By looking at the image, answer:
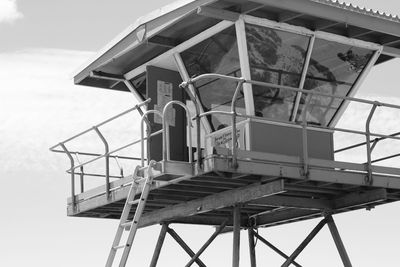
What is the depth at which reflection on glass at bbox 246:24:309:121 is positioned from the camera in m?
15.6

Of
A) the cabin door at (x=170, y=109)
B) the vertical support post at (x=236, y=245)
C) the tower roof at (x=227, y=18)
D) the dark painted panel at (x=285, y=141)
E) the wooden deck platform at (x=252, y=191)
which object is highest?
the tower roof at (x=227, y=18)

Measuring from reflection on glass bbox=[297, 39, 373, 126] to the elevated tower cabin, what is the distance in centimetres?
2

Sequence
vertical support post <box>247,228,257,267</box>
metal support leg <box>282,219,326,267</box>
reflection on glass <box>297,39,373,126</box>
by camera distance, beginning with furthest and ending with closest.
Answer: vertical support post <box>247,228,257,267</box>
metal support leg <box>282,219,326,267</box>
reflection on glass <box>297,39,373,126</box>

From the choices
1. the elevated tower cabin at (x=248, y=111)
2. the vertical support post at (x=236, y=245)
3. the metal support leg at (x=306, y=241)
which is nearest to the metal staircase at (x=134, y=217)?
the elevated tower cabin at (x=248, y=111)

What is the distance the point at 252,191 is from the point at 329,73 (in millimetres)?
3120

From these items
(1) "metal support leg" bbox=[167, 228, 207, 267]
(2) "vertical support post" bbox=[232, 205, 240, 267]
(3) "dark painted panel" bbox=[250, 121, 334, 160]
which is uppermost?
(3) "dark painted panel" bbox=[250, 121, 334, 160]

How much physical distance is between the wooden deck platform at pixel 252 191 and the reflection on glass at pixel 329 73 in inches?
57.9

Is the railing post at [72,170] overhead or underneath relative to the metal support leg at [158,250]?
overhead

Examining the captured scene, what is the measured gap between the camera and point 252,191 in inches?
594

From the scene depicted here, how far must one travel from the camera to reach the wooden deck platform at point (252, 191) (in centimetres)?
1425

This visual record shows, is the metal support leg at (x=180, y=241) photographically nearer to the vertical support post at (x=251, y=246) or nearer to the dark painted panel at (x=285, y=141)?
the vertical support post at (x=251, y=246)

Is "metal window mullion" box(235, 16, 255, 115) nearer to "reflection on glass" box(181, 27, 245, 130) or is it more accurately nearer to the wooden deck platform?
"reflection on glass" box(181, 27, 245, 130)

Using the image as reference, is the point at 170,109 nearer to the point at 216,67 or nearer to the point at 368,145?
the point at 216,67

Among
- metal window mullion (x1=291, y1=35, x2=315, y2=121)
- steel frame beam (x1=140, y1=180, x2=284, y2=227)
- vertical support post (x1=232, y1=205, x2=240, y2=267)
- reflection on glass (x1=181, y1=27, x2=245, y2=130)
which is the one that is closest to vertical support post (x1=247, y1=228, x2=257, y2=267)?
steel frame beam (x1=140, y1=180, x2=284, y2=227)
